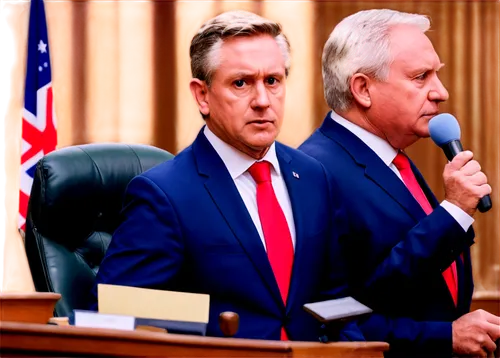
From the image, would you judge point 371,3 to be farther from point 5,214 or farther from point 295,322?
point 295,322

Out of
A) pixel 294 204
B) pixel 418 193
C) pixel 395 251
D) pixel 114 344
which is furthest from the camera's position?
pixel 418 193

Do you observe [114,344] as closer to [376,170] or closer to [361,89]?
[376,170]

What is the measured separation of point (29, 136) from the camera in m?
4.47

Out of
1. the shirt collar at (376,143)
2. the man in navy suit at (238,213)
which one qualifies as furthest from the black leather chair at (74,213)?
the shirt collar at (376,143)

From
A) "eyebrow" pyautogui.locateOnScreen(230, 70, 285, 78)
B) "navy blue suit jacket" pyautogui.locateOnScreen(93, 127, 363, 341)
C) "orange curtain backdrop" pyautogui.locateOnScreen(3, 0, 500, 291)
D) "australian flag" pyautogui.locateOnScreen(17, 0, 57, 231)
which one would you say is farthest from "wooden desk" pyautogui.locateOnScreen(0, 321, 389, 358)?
"orange curtain backdrop" pyautogui.locateOnScreen(3, 0, 500, 291)

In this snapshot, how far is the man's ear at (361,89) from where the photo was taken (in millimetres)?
2240

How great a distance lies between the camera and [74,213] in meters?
2.33

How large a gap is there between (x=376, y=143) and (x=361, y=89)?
0.15 m

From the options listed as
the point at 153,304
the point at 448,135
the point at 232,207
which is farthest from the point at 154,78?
the point at 153,304

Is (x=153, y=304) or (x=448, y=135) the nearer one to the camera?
(x=153, y=304)

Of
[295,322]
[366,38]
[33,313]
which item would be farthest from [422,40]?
[33,313]

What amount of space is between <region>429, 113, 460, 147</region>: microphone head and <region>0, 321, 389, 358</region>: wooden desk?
96cm

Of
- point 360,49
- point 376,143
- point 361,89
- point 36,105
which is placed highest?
point 360,49

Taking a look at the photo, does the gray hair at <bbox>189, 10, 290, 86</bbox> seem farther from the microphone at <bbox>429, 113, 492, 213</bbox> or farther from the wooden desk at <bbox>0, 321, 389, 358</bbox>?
the wooden desk at <bbox>0, 321, 389, 358</bbox>
